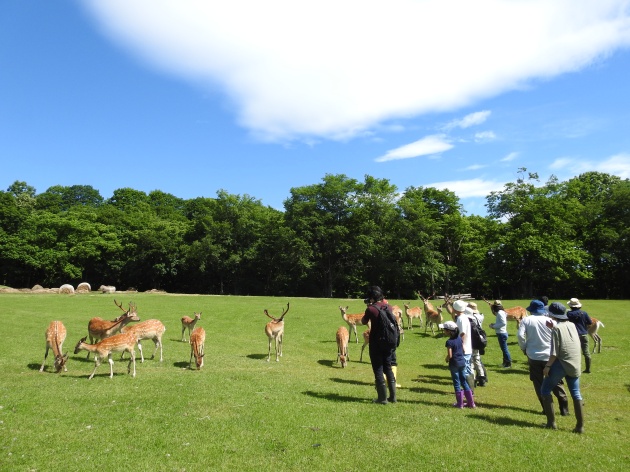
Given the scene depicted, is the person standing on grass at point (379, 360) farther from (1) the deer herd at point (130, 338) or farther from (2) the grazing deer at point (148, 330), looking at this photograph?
(2) the grazing deer at point (148, 330)

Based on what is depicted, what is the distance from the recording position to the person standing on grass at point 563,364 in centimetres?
768

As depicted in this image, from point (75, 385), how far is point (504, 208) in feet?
201

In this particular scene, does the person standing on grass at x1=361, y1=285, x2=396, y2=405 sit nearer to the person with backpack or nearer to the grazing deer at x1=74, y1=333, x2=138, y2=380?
the person with backpack

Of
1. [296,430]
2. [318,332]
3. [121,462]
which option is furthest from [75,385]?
[318,332]

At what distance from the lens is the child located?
9.32 m

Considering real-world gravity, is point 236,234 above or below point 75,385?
above

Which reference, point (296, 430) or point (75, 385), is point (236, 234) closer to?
point (75, 385)

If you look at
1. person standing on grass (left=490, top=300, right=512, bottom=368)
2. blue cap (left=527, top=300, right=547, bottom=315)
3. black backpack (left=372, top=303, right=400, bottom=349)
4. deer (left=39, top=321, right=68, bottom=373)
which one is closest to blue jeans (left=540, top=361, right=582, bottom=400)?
blue cap (left=527, top=300, right=547, bottom=315)

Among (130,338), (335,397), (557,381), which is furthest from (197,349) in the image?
(557,381)

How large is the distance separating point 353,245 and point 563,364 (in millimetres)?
51994

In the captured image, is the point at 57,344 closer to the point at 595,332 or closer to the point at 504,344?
the point at 504,344

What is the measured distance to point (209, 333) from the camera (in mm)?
20406

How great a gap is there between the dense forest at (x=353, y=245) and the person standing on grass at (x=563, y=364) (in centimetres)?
4760

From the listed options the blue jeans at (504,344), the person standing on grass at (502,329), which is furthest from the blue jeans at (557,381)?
the blue jeans at (504,344)
